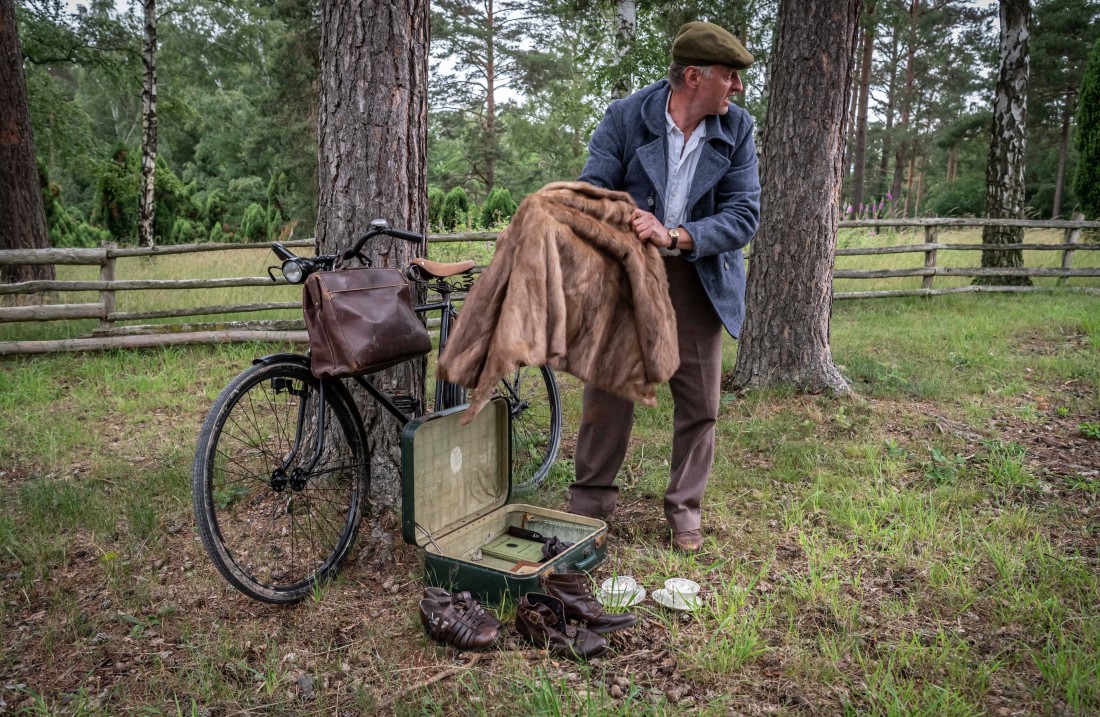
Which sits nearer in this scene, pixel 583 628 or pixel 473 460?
pixel 583 628

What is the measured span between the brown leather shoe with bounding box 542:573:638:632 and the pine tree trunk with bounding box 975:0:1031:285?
1002 centimetres

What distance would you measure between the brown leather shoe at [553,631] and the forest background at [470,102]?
32.3 feet

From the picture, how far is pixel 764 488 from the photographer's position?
3.78 meters

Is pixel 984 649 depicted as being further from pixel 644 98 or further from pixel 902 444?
pixel 644 98

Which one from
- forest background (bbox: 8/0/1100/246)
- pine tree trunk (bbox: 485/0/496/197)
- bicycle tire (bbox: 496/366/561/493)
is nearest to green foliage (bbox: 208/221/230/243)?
forest background (bbox: 8/0/1100/246)

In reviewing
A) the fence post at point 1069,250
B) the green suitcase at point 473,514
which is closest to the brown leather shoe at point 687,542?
the green suitcase at point 473,514

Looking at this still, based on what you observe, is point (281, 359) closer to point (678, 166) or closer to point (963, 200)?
point (678, 166)

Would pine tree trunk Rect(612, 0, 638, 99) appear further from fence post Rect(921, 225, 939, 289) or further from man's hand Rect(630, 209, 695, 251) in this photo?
man's hand Rect(630, 209, 695, 251)

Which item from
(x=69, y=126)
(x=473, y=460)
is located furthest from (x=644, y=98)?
(x=69, y=126)

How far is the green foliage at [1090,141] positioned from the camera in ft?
43.3

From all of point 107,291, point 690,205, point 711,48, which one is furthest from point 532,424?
point 107,291

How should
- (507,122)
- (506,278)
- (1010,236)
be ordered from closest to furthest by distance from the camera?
(506,278)
(1010,236)
(507,122)

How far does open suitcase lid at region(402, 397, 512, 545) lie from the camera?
272 centimetres

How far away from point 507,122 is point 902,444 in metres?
21.6
